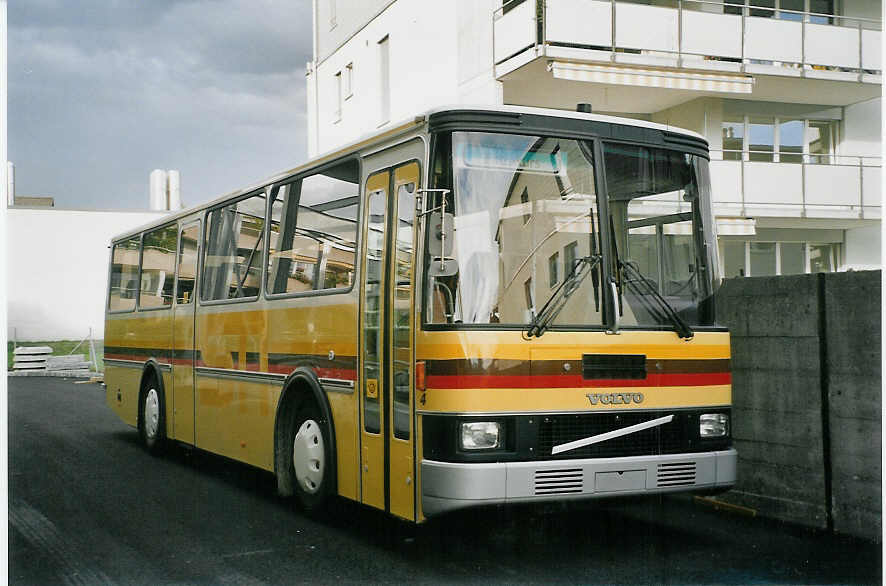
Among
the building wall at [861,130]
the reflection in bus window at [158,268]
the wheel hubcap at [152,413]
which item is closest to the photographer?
the reflection in bus window at [158,268]

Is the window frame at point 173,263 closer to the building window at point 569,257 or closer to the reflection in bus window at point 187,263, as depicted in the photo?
the reflection in bus window at point 187,263

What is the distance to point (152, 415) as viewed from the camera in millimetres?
12984

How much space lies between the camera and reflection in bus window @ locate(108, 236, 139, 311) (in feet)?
46.1

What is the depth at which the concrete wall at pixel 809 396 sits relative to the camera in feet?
24.6

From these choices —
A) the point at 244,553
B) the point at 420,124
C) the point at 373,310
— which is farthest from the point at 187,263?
the point at 420,124

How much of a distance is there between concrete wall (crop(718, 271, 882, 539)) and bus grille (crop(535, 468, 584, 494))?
89.0 inches

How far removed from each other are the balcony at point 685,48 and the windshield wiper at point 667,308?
10.8 meters

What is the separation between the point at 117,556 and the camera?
24.0 ft

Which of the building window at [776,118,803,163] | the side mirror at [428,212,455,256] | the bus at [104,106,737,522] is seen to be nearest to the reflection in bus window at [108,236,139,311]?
the bus at [104,106,737,522]

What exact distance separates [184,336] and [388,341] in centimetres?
509

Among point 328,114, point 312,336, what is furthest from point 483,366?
point 328,114

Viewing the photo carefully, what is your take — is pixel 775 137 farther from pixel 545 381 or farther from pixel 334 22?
pixel 545 381

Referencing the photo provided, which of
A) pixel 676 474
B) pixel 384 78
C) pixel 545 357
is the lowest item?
pixel 676 474

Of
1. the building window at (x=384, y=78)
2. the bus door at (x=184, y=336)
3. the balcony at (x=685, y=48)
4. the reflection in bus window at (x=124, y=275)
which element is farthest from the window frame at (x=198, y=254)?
the balcony at (x=685, y=48)
